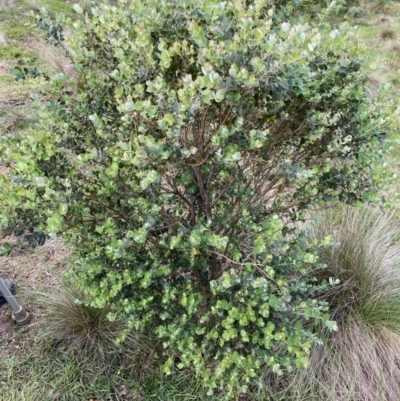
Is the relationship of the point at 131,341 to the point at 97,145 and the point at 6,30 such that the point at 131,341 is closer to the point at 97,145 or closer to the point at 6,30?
the point at 97,145

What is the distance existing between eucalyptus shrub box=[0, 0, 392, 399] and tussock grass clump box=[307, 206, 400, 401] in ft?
1.55

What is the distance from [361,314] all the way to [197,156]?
1.46 metres

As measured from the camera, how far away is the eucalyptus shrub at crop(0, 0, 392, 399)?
118 centimetres

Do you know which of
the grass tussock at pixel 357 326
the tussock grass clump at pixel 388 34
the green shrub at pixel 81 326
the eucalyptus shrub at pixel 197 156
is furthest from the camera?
the tussock grass clump at pixel 388 34

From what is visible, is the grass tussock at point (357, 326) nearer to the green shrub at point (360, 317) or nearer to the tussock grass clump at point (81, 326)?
the green shrub at point (360, 317)

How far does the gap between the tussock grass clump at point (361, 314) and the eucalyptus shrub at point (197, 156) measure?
1.55 ft

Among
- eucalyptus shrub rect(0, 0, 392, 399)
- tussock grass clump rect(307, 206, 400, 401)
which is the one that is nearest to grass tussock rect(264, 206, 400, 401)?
tussock grass clump rect(307, 206, 400, 401)

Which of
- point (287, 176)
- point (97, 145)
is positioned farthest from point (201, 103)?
point (97, 145)

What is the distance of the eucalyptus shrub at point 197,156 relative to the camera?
46.5 inches

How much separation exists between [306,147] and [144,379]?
1.38 meters

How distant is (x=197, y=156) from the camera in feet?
4.41

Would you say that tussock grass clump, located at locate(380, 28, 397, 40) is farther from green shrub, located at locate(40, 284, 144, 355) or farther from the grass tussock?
green shrub, located at locate(40, 284, 144, 355)

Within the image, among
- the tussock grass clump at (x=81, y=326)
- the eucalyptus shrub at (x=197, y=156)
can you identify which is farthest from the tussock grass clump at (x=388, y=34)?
the tussock grass clump at (x=81, y=326)

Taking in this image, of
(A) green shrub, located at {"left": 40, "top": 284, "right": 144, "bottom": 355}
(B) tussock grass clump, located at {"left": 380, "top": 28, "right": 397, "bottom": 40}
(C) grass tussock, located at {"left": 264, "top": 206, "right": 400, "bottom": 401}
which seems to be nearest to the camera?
(C) grass tussock, located at {"left": 264, "top": 206, "right": 400, "bottom": 401}
